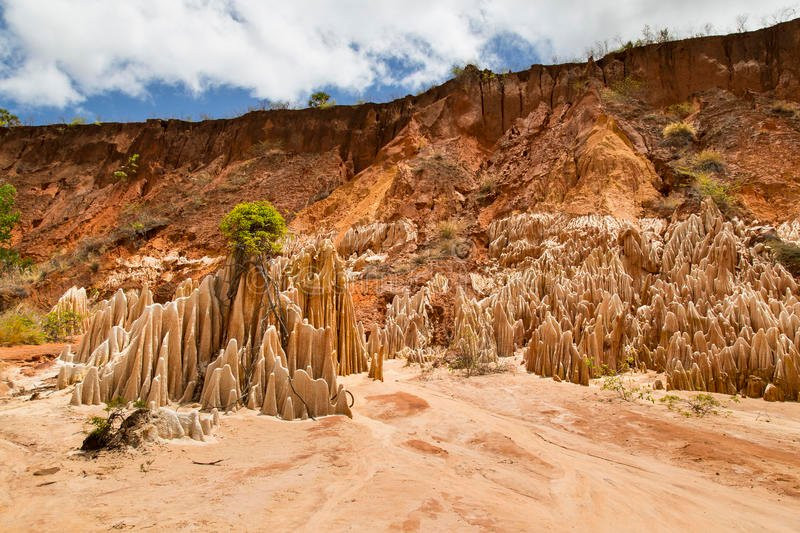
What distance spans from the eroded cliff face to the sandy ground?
11.1 metres

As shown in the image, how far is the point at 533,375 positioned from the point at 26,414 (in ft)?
29.9

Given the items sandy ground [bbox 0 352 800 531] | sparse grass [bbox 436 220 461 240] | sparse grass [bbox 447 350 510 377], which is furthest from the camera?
sparse grass [bbox 436 220 461 240]

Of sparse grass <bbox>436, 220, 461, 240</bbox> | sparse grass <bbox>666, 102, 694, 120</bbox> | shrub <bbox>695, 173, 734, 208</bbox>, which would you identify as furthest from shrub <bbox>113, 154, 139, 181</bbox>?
shrub <bbox>695, 173, 734, 208</bbox>

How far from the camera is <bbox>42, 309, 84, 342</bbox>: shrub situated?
1397 cm

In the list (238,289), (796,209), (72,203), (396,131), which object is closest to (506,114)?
(396,131)

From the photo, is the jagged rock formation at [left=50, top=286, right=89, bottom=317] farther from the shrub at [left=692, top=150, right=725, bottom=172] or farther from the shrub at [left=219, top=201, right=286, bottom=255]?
the shrub at [left=692, top=150, right=725, bottom=172]

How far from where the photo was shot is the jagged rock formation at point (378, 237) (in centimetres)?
1945

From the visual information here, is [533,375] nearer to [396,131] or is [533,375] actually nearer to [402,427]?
[402,427]

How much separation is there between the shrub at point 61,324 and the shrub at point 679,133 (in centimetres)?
2245

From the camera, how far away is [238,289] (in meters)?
8.54

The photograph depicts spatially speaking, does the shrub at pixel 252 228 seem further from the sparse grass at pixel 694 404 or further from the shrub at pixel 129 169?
the shrub at pixel 129 169

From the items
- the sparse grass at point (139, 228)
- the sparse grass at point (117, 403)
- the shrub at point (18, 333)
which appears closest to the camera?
the sparse grass at point (117, 403)

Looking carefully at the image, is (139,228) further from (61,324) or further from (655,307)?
(655,307)

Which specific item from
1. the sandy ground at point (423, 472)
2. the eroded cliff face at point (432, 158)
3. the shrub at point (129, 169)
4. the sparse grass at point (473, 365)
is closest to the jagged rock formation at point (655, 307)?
the sparse grass at point (473, 365)
